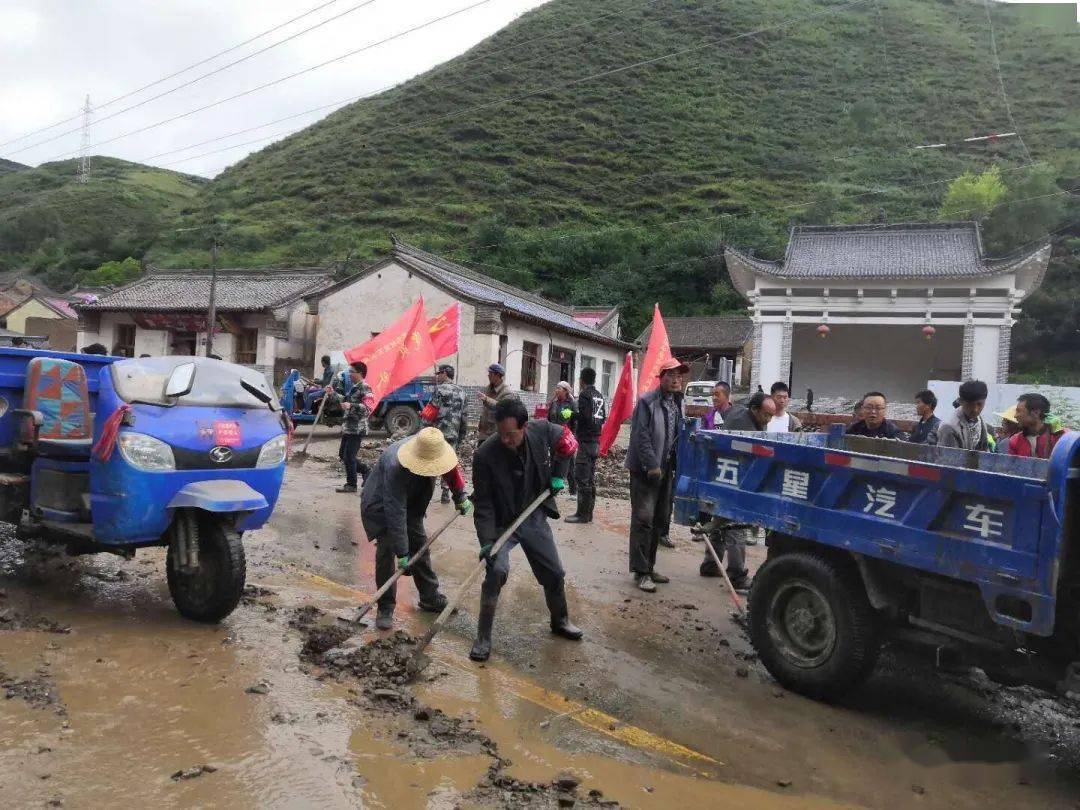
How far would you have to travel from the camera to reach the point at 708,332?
40.5 metres

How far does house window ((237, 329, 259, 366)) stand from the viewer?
91.7ft

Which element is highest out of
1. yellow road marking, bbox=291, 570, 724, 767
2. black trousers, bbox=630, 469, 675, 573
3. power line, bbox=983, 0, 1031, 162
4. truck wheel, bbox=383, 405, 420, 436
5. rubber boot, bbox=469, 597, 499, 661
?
power line, bbox=983, 0, 1031, 162

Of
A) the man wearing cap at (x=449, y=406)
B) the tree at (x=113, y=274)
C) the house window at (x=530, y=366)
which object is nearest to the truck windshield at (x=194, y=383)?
the man wearing cap at (x=449, y=406)

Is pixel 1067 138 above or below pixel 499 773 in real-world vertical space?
above

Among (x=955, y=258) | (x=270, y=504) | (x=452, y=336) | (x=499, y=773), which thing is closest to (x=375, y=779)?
(x=499, y=773)

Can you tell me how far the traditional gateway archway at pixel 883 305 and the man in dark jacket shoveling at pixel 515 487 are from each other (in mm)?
23611

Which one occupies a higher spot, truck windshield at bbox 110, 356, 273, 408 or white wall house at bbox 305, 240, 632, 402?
white wall house at bbox 305, 240, 632, 402

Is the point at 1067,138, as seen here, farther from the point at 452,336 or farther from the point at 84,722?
the point at 84,722

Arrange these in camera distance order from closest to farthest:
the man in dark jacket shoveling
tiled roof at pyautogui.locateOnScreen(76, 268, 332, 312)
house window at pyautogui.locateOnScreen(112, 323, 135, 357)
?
the man in dark jacket shoveling, tiled roof at pyautogui.locateOnScreen(76, 268, 332, 312), house window at pyautogui.locateOnScreen(112, 323, 135, 357)

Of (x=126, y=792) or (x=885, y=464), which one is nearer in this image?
(x=126, y=792)

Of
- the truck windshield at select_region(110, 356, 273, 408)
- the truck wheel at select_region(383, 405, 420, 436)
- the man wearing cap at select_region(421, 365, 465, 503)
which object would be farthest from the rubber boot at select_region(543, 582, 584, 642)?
the truck wheel at select_region(383, 405, 420, 436)

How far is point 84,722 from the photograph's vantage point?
3.45m

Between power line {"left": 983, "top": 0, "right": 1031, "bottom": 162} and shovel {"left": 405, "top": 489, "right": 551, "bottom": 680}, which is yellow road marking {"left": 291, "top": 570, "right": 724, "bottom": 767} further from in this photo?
power line {"left": 983, "top": 0, "right": 1031, "bottom": 162}

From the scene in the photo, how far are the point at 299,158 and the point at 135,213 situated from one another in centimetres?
1569
